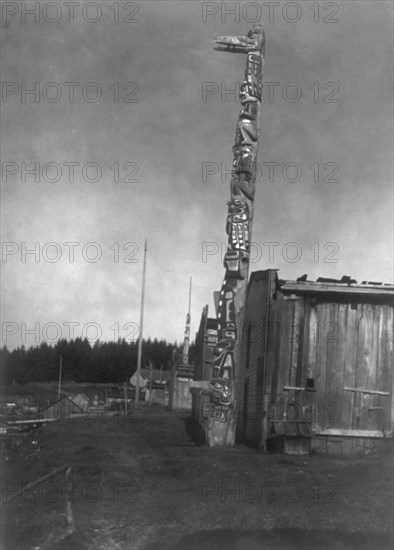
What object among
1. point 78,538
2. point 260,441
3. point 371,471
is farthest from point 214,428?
point 78,538

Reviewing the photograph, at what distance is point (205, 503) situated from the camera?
10.3m

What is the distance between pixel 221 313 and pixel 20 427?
64.0 feet

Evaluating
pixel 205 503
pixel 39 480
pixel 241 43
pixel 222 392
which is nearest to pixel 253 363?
pixel 222 392

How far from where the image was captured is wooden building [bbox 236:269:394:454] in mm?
17703

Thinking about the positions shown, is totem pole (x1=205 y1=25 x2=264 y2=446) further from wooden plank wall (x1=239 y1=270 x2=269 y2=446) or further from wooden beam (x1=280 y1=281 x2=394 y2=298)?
wooden beam (x1=280 y1=281 x2=394 y2=298)

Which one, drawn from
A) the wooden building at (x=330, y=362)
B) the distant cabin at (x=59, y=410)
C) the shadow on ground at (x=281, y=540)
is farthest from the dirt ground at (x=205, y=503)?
the distant cabin at (x=59, y=410)

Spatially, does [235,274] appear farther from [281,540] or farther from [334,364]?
[281,540]

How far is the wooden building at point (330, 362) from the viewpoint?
17703 millimetres

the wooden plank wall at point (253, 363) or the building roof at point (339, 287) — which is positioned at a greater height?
the building roof at point (339, 287)

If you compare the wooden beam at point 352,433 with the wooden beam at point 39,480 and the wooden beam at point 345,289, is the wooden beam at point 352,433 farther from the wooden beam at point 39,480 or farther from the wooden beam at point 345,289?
the wooden beam at point 39,480

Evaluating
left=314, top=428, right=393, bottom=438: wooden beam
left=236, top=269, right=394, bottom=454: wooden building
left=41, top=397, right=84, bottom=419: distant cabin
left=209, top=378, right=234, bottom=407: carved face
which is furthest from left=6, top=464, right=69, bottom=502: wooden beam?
left=41, top=397, right=84, bottom=419: distant cabin

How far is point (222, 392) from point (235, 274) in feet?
9.82

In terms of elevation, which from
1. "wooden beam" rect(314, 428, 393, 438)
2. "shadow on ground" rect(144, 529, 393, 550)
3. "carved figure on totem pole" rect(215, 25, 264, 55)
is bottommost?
"shadow on ground" rect(144, 529, 393, 550)

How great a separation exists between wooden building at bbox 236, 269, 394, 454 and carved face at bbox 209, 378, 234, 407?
→ 86 cm
